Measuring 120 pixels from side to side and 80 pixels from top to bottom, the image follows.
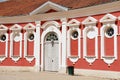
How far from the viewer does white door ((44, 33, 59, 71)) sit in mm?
28641

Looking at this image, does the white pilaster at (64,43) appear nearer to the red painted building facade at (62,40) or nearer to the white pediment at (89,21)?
the red painted building facade at (62,40)

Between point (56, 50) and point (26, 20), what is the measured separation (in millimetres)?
4331

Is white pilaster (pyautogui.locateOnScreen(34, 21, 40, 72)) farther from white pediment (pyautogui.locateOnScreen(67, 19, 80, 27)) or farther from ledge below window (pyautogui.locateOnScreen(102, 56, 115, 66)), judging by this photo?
ledge below window (pyautogui.locateOnScreen(102, 56, 115, 66))

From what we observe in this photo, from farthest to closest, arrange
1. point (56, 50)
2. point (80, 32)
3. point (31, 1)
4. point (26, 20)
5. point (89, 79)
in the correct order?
point (31, 1) → point (26, 20) → point (56, 50) → point (80, 32) → point (89, 79)

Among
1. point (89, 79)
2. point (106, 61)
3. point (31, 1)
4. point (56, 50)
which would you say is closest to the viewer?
point (89, 79)

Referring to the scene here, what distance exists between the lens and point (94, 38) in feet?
82.4

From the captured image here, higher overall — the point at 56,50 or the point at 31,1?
the point at 31,1

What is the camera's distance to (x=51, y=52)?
95.3 ft

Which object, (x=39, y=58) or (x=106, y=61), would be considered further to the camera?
(x=39, y=58)

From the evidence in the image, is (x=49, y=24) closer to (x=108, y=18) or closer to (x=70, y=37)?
(x=70, y=37)

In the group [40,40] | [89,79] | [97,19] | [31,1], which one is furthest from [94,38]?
[31,1]

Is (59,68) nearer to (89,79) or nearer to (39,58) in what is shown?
(39,58)

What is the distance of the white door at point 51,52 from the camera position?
28641 millimetres

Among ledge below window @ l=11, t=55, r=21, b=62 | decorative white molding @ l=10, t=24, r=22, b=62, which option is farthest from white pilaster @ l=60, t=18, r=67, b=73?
ledge below window @ l=11, t=55, r=21, b=62
